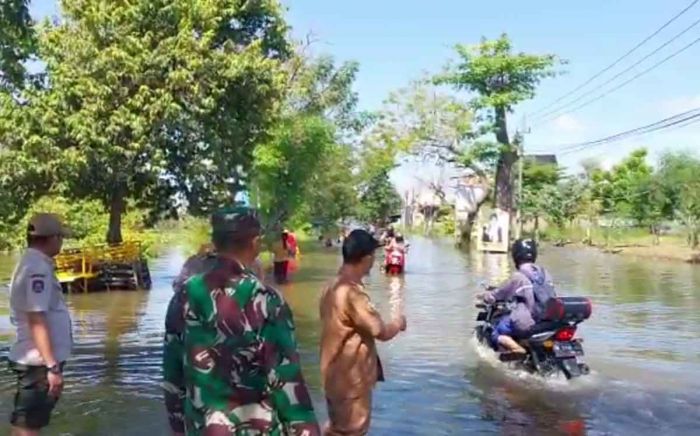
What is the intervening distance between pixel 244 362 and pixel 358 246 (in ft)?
5.58

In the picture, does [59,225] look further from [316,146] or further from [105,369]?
[316,146]

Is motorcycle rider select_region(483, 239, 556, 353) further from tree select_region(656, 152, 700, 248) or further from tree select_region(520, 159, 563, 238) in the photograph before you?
tree select_region(520, 159, 563, 238)

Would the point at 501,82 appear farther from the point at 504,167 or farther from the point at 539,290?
the point at 539,290

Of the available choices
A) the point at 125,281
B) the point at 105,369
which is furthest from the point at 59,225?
the point at 125,281

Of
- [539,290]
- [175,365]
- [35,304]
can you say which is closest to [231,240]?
[175,365]

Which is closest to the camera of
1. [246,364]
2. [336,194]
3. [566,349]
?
[246,364]

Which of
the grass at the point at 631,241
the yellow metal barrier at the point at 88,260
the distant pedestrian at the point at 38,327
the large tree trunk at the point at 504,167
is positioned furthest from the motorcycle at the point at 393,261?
the large tree trunk at the point at 504,167

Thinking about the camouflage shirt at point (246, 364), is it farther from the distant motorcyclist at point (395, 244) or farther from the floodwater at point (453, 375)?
the distant motorcyclist at point (395, 244)

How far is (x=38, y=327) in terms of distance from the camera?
16.1 feet

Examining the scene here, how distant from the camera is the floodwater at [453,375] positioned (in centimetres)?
749

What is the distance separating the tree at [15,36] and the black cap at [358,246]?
4.83m

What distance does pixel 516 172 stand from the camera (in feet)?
169

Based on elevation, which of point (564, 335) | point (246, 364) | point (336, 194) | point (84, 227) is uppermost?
point (336, 194)

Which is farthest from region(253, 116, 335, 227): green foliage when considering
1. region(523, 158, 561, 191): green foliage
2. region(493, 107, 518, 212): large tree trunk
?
region(523, 158, 561, 191): green foliage
